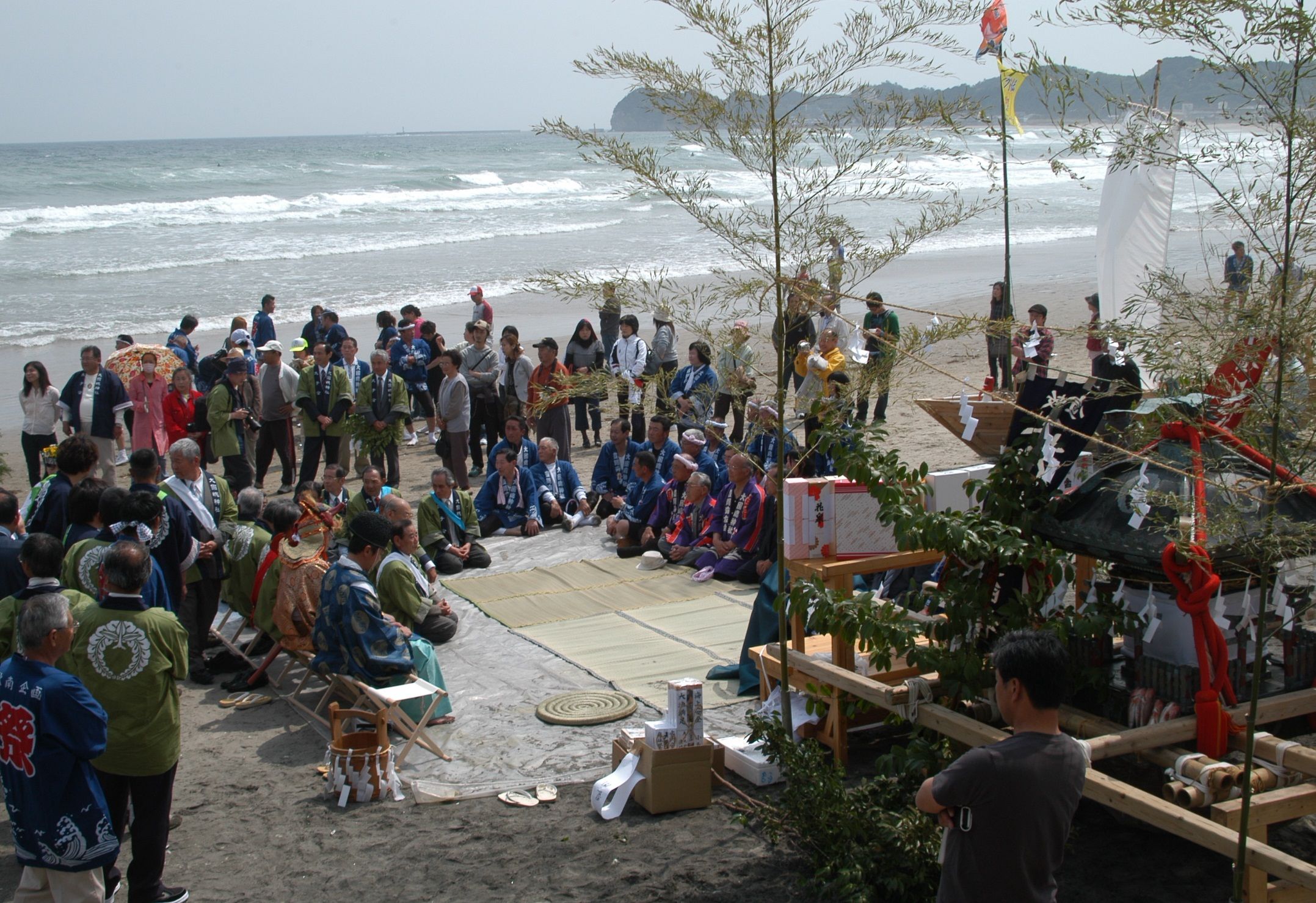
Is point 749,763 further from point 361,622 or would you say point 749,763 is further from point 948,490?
point 361,622

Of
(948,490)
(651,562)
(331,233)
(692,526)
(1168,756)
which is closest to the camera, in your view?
(1168,756)

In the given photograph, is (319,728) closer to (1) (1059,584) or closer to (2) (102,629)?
(2) (102,629)

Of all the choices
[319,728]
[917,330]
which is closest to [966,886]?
[917,330]

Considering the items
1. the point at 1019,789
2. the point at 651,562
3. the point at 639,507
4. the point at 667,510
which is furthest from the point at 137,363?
the point at 1019,789

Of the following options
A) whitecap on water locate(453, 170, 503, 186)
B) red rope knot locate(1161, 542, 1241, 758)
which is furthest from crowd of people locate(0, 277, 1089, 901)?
whitecap on water locate(453, 170, 503, 186)

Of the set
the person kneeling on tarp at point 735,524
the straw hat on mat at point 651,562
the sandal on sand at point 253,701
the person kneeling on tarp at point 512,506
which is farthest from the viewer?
the person kneeling on tarp at point 512,506

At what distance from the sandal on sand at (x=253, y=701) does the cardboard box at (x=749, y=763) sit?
9.60ft

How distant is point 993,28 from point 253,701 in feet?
18.0

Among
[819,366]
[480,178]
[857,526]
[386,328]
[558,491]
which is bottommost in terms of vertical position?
[558,491]

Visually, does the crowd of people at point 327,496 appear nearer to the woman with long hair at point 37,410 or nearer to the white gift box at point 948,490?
the woman with long hair at point 37,410

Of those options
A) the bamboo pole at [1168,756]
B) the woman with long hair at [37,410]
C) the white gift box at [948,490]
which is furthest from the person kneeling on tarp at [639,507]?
the woman with long hair at [37,410]

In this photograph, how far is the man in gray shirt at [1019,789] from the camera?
9.96 ft

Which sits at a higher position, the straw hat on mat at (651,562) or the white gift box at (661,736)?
the white gift box at (661,736)

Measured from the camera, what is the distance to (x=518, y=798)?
5562 millimetres
